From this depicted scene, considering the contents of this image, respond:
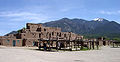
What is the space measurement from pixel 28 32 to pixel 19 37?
3189 millimetres

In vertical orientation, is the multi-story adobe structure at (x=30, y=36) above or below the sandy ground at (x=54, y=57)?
Answer: above

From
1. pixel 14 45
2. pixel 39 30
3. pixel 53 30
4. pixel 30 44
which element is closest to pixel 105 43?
pixel 53 30

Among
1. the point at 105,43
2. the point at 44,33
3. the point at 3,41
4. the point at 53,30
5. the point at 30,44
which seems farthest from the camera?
the point at 105,43

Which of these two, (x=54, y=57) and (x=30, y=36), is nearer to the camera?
(x=54, y=57)

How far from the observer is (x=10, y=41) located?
5069cm

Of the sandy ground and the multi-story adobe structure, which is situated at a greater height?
the multi-story adobe structure

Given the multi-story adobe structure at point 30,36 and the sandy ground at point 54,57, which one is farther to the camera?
the multi-story adobe structure at point 30,36

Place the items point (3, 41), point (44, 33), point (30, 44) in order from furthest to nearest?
1. point (44, 33)
2. point (30, 44)
3. point (3, 41)

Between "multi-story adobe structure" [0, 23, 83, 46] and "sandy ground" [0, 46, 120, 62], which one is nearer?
"sandy ground" [0, 46, 120, 62]

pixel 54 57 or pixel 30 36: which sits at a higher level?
pixel 30 36

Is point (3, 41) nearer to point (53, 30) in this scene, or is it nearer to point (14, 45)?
point (14, 45)

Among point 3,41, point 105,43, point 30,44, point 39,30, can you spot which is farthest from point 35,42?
point 105,43

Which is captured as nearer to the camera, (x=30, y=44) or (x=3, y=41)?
(x=3, y=41)

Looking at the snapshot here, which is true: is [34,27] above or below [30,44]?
above
